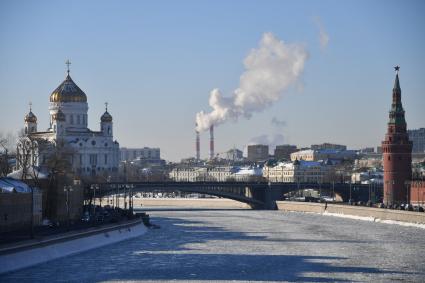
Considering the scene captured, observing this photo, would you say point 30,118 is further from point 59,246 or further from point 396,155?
point 59,246

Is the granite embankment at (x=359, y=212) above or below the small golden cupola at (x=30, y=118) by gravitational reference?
below

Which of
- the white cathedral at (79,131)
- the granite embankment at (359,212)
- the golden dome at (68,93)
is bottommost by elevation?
the granite embankment at (359,212)

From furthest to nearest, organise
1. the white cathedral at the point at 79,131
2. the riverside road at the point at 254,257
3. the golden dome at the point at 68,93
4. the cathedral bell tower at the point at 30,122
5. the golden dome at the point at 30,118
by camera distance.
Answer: the golden dome at the point at 30,118 → the cathedral bell tower at the point at 30,122 → the golden dome at the point at 68,93 → the white cathedral at the point at 79,131 → the riverside road at the point at 254,257

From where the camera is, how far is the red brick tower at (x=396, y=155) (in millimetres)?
121125

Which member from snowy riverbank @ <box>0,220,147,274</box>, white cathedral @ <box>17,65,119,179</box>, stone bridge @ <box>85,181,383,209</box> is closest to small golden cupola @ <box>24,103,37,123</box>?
white cathedral @ <box>17,65,119,179</box>

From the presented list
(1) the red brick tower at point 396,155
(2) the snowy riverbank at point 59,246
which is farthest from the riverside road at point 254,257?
(1) the red brick tower at point 396,155

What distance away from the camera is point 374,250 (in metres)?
67.3

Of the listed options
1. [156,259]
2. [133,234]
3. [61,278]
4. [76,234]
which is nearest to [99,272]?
[61,278]

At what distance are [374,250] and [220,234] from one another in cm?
1822

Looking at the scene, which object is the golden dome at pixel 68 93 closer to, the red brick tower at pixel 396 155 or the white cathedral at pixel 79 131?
the white cathedral at pixel 79 131

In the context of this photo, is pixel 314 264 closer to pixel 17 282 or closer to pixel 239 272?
pixel 239 272

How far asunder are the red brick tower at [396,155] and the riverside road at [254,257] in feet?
94.6

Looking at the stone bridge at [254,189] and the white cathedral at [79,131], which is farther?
the white cathedral at [79,131]

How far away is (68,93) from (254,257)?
119m
